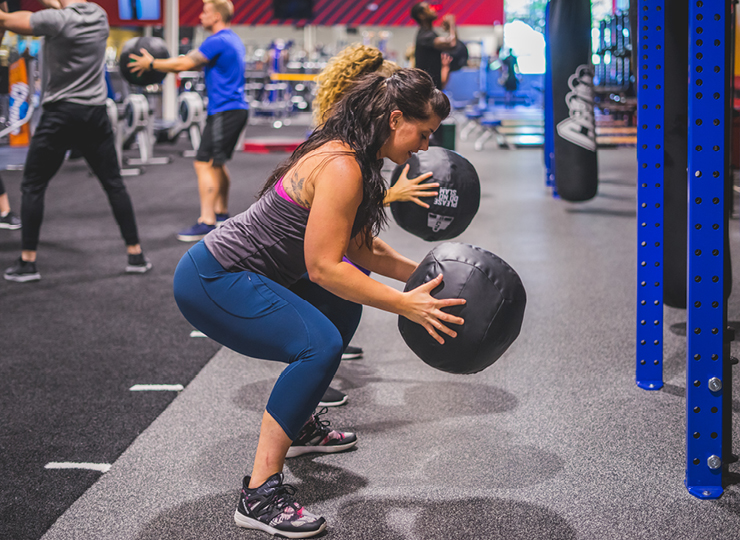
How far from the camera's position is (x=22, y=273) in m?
3.82

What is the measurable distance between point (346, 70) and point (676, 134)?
4.27ft

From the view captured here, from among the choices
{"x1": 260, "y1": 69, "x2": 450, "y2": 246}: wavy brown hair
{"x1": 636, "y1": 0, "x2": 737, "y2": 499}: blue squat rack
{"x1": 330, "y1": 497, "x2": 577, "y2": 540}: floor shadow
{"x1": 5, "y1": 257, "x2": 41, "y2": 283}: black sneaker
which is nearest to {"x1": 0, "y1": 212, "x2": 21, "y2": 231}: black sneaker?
{"x1": 5, "y1": 257, "x2": 41, "y2": 283}: black sneaker

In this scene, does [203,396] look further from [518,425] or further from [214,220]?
[214,220]

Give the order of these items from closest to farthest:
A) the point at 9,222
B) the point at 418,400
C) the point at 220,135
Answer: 1. the point at 418,400
2. the point at 220,135
3. the point at 9,222

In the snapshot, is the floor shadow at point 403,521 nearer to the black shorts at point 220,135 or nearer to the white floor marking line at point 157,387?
the white floor marking line at point 157,387

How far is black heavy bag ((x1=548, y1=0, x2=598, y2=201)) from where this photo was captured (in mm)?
4578

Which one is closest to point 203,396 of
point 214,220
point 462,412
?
point 462,412

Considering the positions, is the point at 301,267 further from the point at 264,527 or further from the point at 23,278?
the point at 23,278

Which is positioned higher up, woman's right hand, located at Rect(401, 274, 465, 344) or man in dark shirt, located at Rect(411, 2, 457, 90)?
man in dark shirt, located at Rect(411, 2, 457, 90)

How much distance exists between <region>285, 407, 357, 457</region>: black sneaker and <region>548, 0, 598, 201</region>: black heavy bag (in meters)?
3.21

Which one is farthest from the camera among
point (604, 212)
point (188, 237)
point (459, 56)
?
point (459, 56)

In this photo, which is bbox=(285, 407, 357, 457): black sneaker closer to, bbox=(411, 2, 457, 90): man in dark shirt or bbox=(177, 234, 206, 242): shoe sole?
bbox=(177, 234, 206, 242): shoe sole

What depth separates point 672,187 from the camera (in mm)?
2672

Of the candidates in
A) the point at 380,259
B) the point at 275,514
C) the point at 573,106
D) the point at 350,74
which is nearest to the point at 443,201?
the point at 380,259
